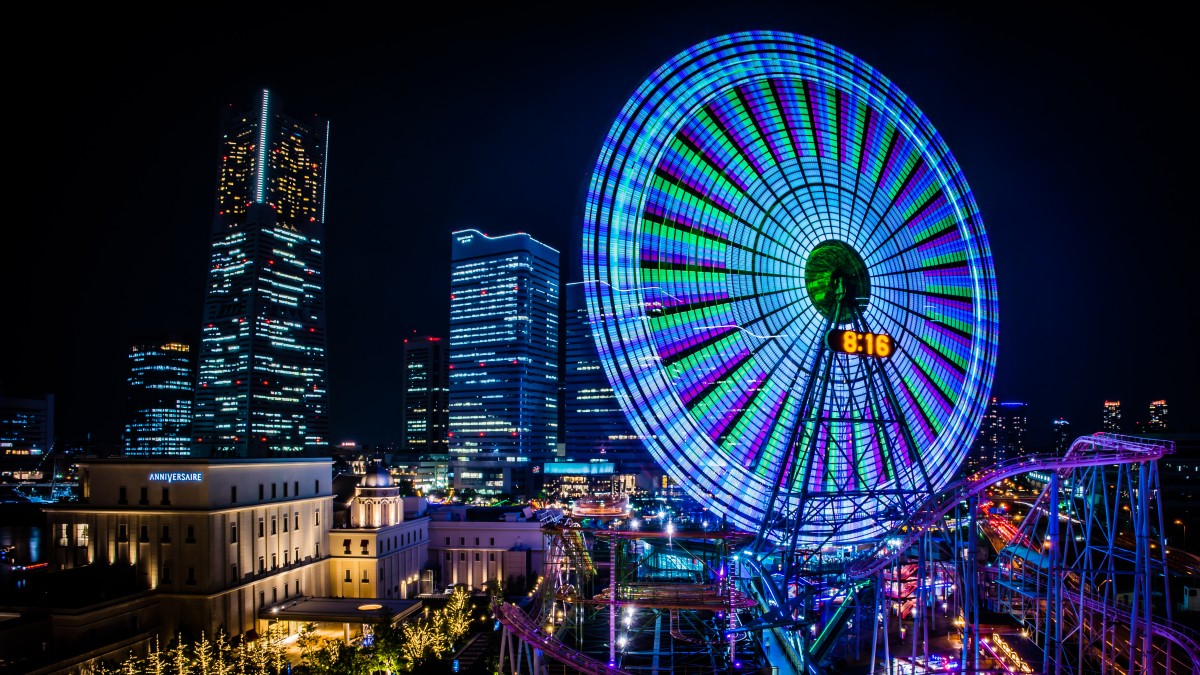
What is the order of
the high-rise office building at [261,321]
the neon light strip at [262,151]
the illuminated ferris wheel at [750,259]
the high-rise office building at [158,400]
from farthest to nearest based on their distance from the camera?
the neon light strip at [262,151] < the high-rise office building at [158,400] < the high-rise office building at [261,321] < the illuminated ferris wheel at [750,259]

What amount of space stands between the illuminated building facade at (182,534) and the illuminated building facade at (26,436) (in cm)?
12398

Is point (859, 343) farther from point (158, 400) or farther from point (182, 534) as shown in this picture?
point (158, 400)

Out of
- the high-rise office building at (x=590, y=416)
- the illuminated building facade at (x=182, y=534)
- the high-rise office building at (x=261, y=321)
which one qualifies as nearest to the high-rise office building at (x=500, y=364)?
the high-rise office building at (x=590, y=416)

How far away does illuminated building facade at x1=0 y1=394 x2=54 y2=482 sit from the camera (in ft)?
483

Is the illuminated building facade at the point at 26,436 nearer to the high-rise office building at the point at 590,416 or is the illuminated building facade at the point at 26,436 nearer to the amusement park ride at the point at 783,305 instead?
the high-rise office building at the point at 590,416

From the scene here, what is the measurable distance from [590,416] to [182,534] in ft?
374

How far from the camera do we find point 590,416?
154 meters

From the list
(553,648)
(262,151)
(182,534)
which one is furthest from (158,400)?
(553,648)

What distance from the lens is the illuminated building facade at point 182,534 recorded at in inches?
1628

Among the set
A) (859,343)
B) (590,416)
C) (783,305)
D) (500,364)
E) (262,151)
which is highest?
(262,151)

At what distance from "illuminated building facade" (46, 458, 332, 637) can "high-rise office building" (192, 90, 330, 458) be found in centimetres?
11733

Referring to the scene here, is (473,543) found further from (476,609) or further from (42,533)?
(42,533)

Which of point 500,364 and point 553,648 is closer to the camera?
point 553,648

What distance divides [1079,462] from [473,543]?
4966cm
